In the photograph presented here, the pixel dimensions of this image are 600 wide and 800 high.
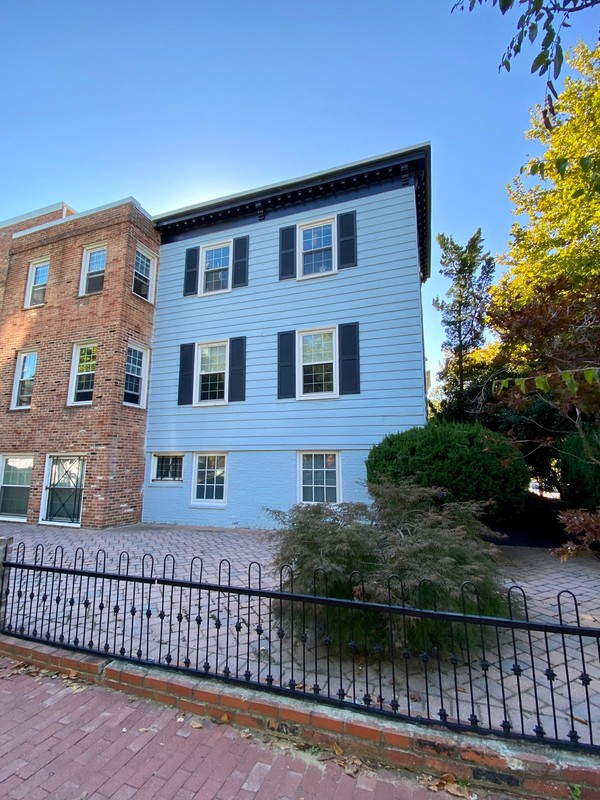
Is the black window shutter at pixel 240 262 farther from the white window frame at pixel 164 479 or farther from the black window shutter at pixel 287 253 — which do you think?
the white window frame at pixel 164 479

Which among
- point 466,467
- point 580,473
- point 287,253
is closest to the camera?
point 466,467

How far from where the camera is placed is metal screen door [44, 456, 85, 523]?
10.1m

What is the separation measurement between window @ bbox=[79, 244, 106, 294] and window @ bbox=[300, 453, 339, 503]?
26.2 ft

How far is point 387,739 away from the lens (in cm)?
Result: 231

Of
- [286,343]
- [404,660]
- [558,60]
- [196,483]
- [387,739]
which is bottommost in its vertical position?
[387,739]

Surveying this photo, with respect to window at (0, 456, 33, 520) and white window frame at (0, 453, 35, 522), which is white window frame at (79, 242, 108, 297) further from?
window at (0, 456, 33, 520)

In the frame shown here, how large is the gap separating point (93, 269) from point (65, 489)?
6504mm

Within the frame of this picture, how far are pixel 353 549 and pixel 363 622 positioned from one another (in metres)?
0.60

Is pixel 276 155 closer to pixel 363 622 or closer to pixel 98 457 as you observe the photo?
pixel 98 457

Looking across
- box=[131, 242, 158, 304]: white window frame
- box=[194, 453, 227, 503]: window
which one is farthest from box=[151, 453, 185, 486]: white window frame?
box=[131, 242, 158, 304]: white window frame

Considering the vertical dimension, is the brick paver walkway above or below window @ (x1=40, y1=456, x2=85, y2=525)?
below

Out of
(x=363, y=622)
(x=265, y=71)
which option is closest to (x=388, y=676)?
(x=363, y=622)

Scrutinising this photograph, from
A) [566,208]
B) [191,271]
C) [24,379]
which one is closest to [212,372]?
[191,271]

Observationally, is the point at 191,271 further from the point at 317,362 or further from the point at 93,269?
the point at 317,362
